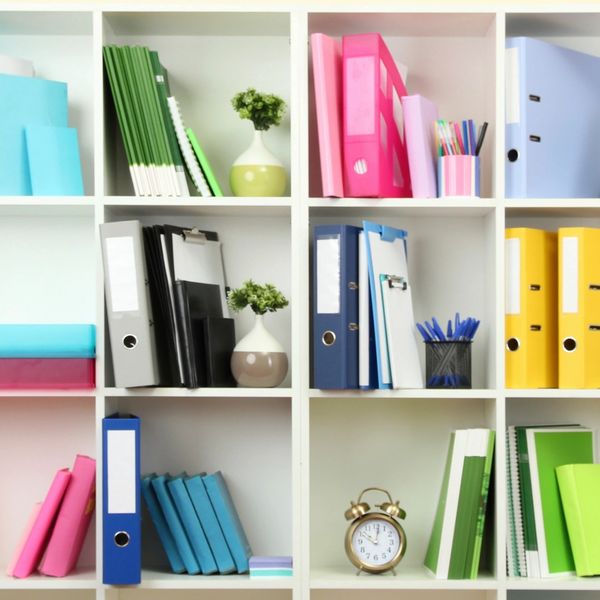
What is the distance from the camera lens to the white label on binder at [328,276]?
2.21m

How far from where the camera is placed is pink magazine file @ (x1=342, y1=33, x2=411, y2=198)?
2.21 m

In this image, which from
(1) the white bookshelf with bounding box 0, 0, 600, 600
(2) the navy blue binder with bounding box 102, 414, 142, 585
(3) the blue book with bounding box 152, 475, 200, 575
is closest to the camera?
(2) the navy blue binder with bounding box 102, 414, 142, 585

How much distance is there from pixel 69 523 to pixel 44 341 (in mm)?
429

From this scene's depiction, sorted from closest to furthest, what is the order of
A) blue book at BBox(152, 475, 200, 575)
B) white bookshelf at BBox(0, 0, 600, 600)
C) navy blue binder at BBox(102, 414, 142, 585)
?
navy blue binder at BBox(102, 414, 142, 585), blue book at BBox(152, 475, 200, 575), white bookshelf at BBox(0, 0, 600, 600)

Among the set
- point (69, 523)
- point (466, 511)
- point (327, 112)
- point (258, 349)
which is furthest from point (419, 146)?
point (69, 523)

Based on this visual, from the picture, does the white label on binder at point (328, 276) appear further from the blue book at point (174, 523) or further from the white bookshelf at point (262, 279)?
the blue book at point (174, 523)

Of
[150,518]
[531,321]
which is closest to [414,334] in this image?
[531,321]

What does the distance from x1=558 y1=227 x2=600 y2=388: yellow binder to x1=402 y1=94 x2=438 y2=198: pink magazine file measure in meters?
0.35

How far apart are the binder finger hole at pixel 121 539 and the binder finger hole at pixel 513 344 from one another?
98 centimetres

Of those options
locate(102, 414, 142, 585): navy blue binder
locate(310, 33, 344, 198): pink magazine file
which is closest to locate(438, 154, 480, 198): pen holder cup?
locate(310, 33, 344, 198): pink magazine file

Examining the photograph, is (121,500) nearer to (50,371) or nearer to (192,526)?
(192,526)

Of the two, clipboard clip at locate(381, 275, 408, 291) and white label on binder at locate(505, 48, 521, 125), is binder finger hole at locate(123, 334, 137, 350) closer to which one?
clipboard clip at locate(381, 275, 408, 291)

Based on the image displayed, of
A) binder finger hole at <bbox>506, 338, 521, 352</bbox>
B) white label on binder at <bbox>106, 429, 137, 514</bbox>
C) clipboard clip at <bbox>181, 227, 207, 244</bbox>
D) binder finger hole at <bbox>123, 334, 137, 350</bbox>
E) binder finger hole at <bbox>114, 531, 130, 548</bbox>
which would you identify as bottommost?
binder finger hole at <bbox>114, 531, 130, 548</bbox>

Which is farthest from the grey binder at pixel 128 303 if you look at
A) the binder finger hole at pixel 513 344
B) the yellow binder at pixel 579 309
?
the yellow binder at pixel 579 309
